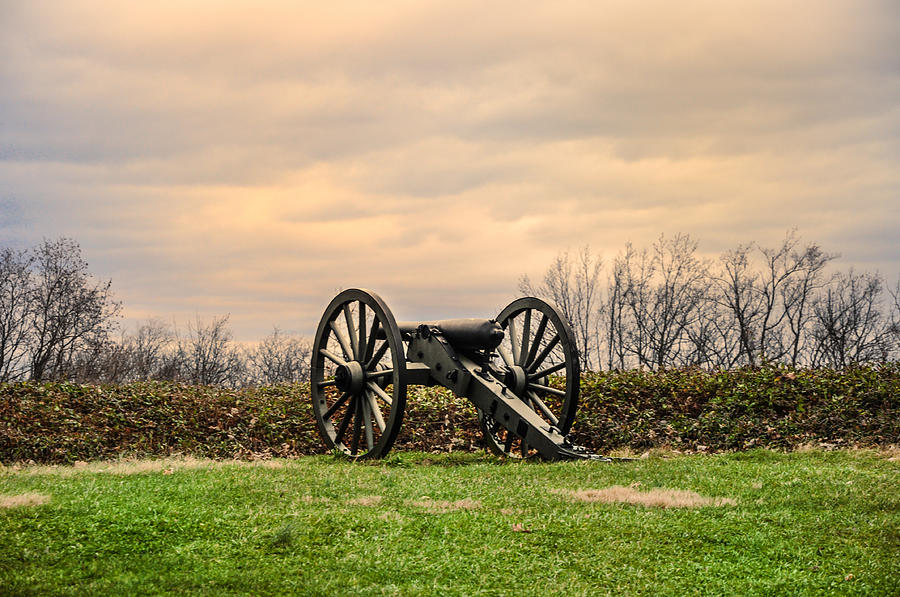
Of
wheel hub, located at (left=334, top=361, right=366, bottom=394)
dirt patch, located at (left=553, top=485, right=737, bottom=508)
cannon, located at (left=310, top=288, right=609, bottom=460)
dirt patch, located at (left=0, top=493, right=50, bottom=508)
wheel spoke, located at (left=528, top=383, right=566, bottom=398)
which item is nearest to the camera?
dirt patch, located at (left=0, top=493, right=50, bottom=508)

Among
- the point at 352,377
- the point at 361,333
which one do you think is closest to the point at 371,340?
the point at 361,333

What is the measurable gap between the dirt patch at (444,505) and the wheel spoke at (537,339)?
401cm

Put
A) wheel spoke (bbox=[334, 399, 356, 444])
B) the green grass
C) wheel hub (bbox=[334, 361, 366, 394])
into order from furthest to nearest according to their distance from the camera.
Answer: wheel spoke (bbox=[334, 399, 356, 444]) < wheel hub (bbox=[334, 361, 366, 394]) < the green grass

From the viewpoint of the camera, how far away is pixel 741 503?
7926mm

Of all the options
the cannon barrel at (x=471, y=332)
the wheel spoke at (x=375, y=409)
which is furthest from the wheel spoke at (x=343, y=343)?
the cannon barrel at (x=471, y=332)

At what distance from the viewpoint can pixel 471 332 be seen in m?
11.0

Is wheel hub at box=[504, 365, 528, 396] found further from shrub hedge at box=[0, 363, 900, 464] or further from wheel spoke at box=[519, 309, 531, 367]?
shrub hedge at box=[0, 363, 900, 464]

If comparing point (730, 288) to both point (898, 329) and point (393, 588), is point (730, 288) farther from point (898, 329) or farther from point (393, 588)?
point (393, 588)

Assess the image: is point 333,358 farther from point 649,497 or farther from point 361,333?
point 649,497

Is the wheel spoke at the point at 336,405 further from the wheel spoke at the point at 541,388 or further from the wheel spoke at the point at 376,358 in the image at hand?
the wheel spoke at the point at 541,388

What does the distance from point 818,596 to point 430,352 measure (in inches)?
253

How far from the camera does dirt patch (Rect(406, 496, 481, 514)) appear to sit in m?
7.30

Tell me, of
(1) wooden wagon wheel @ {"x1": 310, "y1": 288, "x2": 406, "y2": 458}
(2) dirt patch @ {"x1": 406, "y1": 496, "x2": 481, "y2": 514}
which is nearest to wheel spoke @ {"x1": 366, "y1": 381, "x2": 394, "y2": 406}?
(1) wooden wagon wheel @ {"x1": 310, "y1": 288, "x2": 406, "y2": 458}

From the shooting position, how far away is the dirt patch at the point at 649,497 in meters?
7.75
